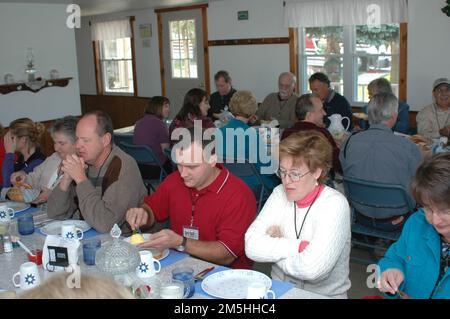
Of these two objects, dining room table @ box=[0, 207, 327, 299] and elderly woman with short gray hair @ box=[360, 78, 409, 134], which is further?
elderly woman with short gray hair @ box=[360, 78, 409, 134]

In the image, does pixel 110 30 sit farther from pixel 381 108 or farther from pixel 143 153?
pixel 381 108

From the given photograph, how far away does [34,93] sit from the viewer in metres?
7.21

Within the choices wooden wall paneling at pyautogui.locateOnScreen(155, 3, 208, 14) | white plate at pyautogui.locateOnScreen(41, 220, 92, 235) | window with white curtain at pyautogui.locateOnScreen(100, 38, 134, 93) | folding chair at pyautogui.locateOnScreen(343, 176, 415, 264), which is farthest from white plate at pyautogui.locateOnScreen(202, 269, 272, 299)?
window with white curtain at pyautogui.locateOnScreen(100, 38, 134, 93)

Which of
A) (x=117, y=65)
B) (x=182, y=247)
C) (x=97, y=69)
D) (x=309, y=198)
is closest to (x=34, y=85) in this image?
(x=117, y=65)

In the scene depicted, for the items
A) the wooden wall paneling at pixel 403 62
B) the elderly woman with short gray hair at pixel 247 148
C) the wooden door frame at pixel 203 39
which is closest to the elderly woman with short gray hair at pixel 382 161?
the elderly woman with short gray hair at pixel 247 148

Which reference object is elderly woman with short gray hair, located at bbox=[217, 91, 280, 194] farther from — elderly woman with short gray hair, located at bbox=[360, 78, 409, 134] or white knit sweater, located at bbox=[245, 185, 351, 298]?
white knit sweater, located at bbox=[245, 185, 351, 298]

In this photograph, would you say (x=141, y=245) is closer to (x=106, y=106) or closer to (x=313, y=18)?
(x=313, y=18)

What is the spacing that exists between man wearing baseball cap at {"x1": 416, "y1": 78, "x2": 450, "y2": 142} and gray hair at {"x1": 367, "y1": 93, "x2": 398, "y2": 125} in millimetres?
1566

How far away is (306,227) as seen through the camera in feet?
7.38

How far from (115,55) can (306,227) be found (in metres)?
9.09

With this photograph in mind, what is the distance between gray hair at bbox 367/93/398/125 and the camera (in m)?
3.81

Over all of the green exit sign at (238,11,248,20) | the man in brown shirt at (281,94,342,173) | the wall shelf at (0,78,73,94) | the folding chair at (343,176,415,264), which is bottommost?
the folding chair at (343,176,415,264)

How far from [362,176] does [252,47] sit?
4.66 m

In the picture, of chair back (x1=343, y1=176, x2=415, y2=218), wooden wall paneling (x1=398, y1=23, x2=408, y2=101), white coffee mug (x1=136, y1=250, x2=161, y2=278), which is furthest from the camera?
wooden wall paneling (x1=398, y1=23, x2=408, y2=101)
